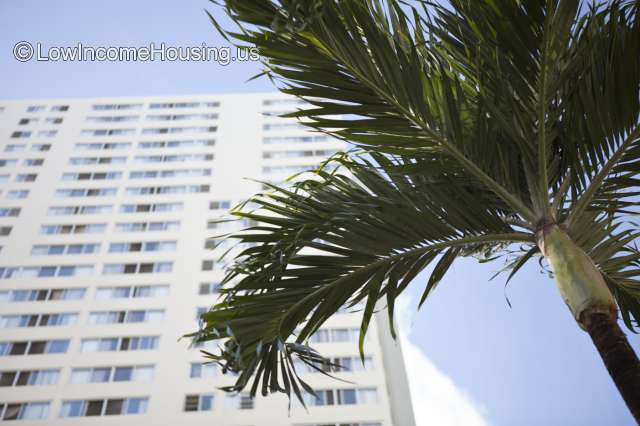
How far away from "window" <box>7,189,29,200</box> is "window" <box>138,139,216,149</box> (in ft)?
27.1

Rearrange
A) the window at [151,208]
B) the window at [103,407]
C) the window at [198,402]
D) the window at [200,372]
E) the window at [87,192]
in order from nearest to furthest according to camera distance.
A: 1. the window at [103,407]
2. the window at [198,402]
3. the window at [200,372]
4. the window at [151,208]
5. the window at [87,192]

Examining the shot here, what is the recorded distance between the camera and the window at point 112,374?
24359 millimetres

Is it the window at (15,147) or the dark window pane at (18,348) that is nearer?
the dark window pane at (18,348)

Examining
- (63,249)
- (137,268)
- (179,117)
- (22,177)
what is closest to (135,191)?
(63,249)

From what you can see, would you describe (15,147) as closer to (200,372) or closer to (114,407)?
(114,407)

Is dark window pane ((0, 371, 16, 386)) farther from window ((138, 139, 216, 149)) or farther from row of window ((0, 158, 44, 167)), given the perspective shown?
window ((138, 139, 216, 149))

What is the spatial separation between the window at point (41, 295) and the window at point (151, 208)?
650 cm

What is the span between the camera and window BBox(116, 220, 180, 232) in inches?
1236

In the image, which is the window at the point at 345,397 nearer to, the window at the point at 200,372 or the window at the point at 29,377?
the window at the point at 200,372

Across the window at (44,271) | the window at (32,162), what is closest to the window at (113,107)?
the window at (32,162)

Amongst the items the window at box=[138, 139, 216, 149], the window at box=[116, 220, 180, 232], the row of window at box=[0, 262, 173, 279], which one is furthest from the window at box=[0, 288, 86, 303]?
the window at box=[138, 139, 216, 149]

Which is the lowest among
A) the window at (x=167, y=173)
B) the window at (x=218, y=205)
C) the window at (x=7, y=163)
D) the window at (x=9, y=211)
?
the window at (x=218, y=205)

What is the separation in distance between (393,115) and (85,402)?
26406 millimetres

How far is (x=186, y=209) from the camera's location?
3238 centimetres
